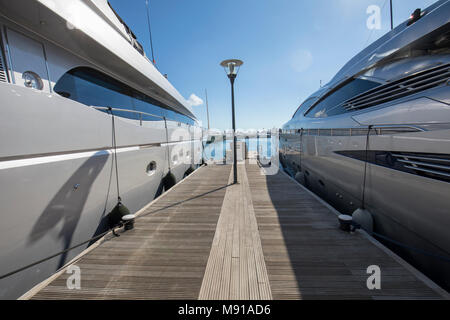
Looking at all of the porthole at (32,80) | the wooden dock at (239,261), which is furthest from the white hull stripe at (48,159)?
the wooden dock at (239,261)

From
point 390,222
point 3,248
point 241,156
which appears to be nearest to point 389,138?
point 390,222

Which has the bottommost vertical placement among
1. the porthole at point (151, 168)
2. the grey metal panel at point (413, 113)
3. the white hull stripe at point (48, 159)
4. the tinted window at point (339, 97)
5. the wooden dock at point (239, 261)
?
the wooden dock at point (239, 261)

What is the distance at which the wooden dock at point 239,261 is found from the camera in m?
1.95

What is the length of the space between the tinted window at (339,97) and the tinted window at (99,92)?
5115 mm

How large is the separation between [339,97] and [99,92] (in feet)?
20.5

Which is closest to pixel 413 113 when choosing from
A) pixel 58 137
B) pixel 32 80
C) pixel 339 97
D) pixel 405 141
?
pixel 405 141

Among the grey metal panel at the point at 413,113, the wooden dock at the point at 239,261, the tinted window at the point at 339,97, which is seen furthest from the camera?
the tinted window at the point at 339,97

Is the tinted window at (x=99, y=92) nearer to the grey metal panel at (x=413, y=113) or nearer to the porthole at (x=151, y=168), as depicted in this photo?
the porthole at (x=151, y=168)

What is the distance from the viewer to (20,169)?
2344mm

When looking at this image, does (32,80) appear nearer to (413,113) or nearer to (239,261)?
(239,261)

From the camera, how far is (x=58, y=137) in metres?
2.88
